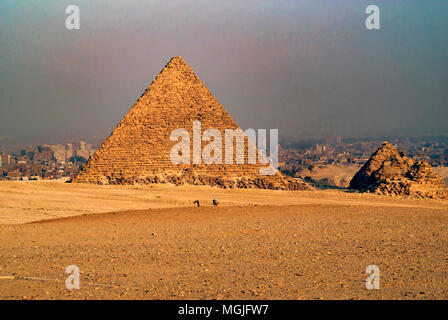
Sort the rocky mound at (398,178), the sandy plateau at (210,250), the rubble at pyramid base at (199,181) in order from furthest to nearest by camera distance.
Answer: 1. the rocky mound at (398,178)
2. the rubble at pyramid base at (199,181)
3. the sandy plateau at (210,250)

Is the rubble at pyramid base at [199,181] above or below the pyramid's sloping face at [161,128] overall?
below

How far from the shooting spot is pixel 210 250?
382 inches

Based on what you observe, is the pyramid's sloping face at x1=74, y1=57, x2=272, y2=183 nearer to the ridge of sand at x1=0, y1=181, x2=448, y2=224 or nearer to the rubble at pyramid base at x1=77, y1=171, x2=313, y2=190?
the rubble at pyramid base at x1=77, y1=171, x2=313, y2=190

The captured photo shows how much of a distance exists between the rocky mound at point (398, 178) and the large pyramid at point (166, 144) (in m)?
3.80

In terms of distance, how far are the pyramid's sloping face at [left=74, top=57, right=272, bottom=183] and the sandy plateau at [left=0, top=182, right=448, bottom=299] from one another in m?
8.94

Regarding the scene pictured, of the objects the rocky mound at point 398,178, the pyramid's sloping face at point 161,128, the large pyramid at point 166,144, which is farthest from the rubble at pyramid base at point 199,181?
the rocky mound at point 398,178

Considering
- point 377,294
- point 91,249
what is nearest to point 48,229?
point 91,249

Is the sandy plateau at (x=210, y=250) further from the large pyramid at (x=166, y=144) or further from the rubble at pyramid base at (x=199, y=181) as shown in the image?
the large pyramid at (x=166, y=144)

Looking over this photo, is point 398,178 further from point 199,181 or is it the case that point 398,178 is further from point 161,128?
point 161,128

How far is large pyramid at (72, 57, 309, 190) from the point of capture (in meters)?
26.9

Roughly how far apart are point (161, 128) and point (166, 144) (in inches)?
43.1

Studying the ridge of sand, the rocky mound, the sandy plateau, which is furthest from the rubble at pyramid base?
the sandy plateau

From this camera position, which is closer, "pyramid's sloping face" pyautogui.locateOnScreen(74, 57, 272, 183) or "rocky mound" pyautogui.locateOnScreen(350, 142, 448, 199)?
"rocky mound" pyautogui.locateOnScreen(350, 142, 448, 199)

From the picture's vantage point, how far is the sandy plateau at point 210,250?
6.86 metres
